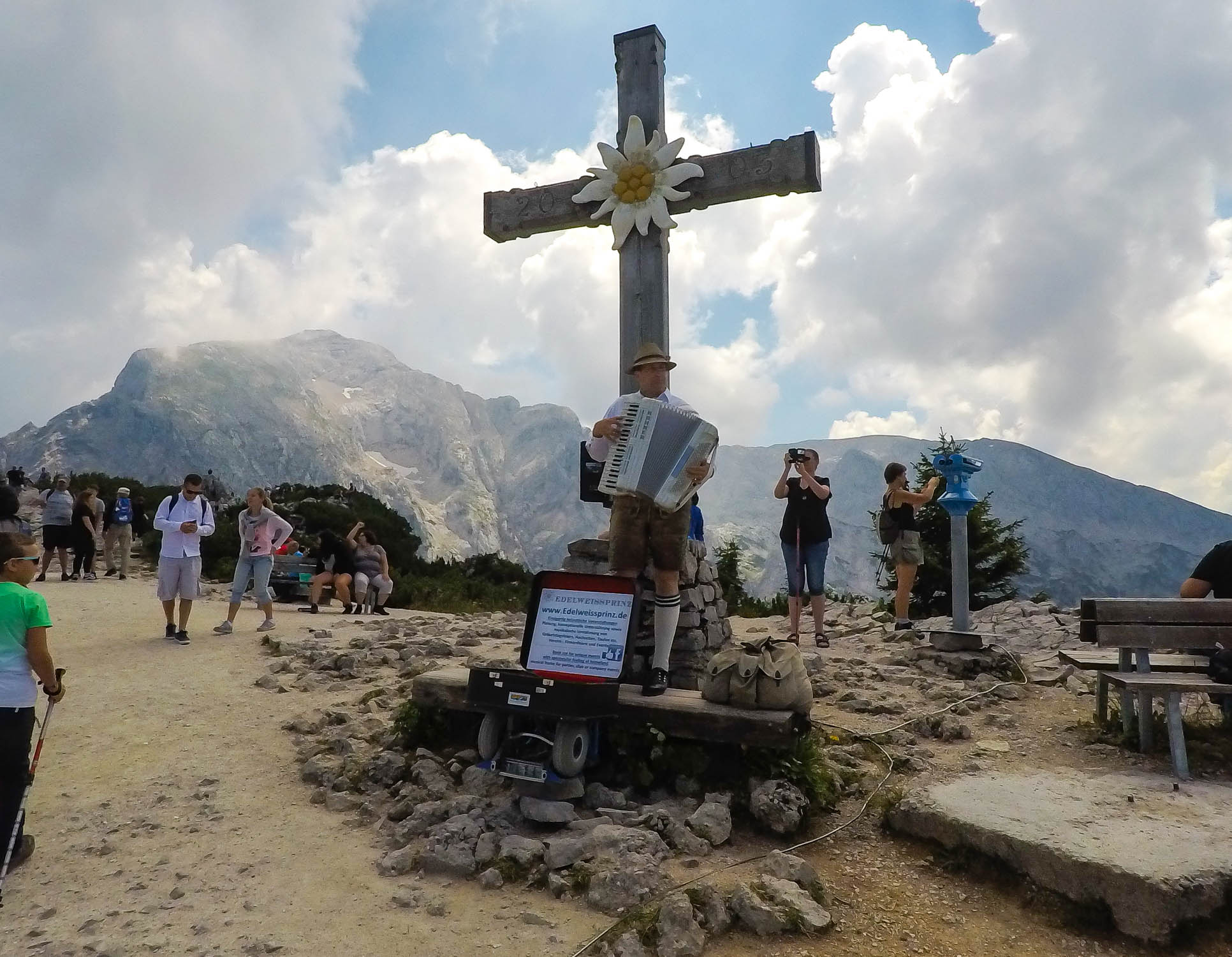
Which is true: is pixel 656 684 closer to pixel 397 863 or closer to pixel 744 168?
pixel 397 863

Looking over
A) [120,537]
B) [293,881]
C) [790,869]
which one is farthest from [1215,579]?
[120,537]

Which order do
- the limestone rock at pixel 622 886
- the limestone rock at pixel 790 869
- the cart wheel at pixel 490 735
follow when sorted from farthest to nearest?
the cart wheel at pixel 490 735
the limestone rock at pixel 790 869
the limestone rock at pixel 622 886

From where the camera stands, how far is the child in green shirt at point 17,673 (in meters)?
3.48

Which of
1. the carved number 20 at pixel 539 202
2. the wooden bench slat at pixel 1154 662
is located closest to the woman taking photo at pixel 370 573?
the carved number 20 at pixel 539 202

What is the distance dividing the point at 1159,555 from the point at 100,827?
112 meters

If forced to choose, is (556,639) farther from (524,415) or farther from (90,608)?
(524,415)

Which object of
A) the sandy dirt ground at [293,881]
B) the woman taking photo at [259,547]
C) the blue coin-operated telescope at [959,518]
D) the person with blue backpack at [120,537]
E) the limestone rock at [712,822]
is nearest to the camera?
the sandy dirt ground at [293,881]

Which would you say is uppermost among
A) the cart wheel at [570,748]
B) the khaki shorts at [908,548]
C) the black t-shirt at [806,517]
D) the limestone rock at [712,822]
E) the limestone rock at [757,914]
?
the black t-shirt at [806,517]

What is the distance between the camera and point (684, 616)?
553 centimetres

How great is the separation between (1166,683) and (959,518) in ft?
10.3

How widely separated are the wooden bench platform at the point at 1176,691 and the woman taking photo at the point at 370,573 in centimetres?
993

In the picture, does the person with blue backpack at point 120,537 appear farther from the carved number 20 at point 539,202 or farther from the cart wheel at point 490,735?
the cart wheel at point 490,735

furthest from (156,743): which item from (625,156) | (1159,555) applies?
(1159,555)

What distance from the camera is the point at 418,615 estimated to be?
11.6 meters
